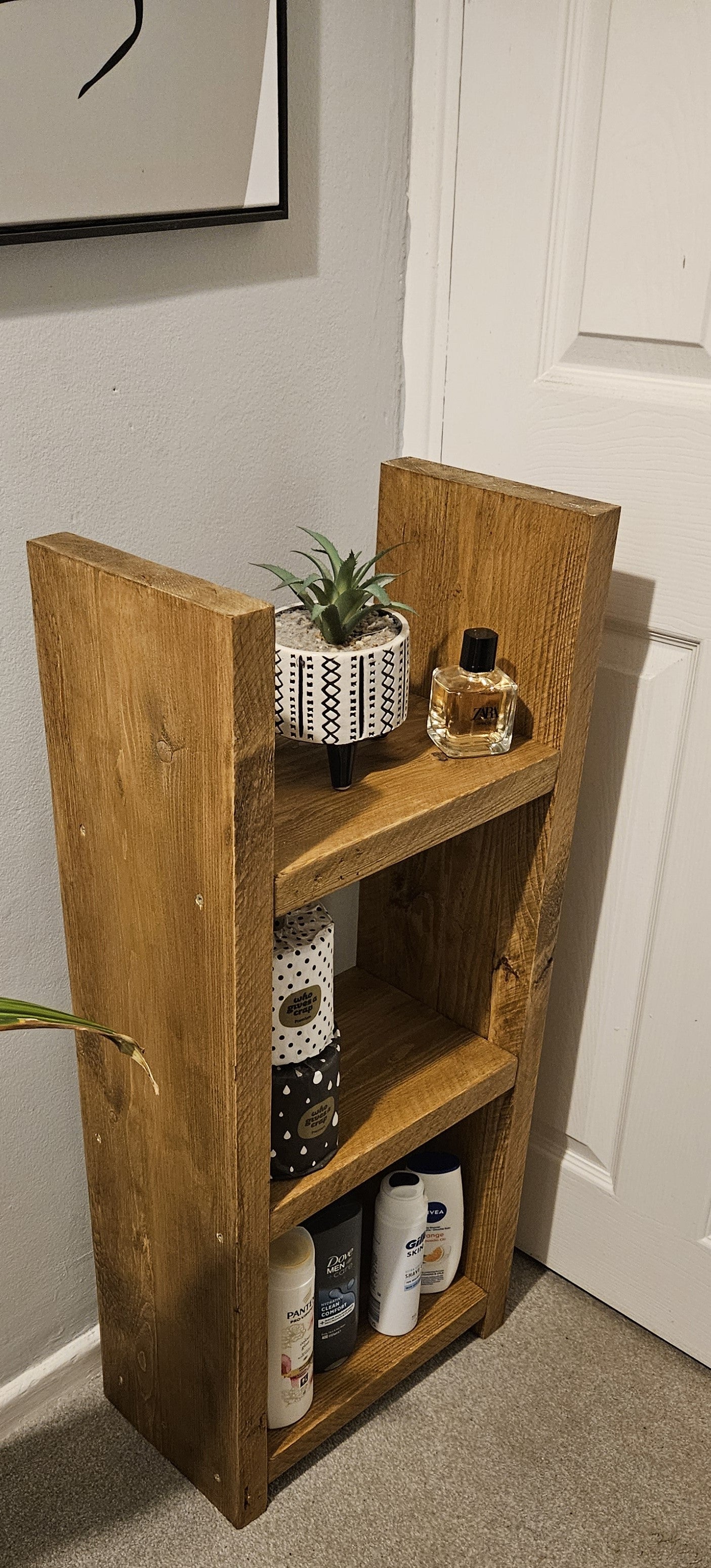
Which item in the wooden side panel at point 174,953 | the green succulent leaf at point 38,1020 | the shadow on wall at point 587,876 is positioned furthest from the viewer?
the shadow on wall at point 587,876

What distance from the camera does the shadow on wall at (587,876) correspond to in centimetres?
110

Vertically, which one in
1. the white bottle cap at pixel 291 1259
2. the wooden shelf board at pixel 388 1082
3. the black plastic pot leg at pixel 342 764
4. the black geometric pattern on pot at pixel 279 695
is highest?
the black geometric pattern on pot at pixel 279 695

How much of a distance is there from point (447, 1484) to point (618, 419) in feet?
3.25

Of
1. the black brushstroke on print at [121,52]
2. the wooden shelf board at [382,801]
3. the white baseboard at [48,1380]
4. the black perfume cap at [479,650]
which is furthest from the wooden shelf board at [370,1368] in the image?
the black brushstroke on print at [121,52]

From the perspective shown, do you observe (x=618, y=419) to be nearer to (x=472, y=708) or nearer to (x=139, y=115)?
(x=472, y=708)

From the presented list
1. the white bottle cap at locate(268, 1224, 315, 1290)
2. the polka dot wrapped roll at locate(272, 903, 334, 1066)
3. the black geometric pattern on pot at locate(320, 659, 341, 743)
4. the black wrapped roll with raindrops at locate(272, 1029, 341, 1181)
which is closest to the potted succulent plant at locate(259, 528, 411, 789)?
the black geometric pattern on pot at locate(320, 659, 341, 743)

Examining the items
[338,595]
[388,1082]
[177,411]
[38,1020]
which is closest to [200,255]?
[177,411]

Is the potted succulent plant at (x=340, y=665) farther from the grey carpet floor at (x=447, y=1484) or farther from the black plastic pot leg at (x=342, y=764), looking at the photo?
the grey carpet floor at (x=447, y=1484)

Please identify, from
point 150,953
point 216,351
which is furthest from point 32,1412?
point 216,351

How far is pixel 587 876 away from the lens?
1224mm

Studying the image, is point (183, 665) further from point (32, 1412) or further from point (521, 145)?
point (32, 1412)

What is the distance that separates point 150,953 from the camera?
0.91 metres

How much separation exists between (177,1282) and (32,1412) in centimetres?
32

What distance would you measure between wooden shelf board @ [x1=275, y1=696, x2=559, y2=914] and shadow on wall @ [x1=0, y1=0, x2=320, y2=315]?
1.21 feet
